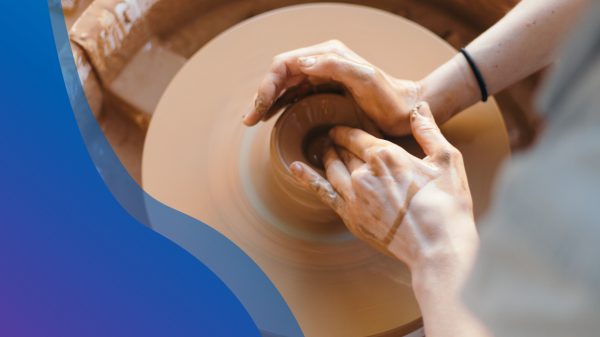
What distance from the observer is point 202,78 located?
4.76ft

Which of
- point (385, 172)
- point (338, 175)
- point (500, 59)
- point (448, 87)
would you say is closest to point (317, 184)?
point (338, 175)

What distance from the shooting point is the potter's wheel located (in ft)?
4.05

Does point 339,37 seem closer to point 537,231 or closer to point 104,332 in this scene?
point 104,332

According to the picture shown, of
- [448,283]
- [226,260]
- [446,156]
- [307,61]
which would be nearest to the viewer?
[448,283]

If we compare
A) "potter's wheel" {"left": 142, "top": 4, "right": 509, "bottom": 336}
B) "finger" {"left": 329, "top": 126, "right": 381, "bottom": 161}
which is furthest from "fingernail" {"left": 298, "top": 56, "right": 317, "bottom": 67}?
"potter's wheel" {"left": 142, "top": 4, "right": 509, "bottom": 336}

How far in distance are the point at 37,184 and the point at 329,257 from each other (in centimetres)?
77

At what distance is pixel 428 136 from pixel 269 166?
1.34 ft

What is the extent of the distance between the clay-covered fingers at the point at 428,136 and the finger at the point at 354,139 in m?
0.09

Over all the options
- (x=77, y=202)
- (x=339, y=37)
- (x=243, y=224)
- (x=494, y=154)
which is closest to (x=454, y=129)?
(x=494, y=154)

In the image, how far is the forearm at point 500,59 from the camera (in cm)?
127
